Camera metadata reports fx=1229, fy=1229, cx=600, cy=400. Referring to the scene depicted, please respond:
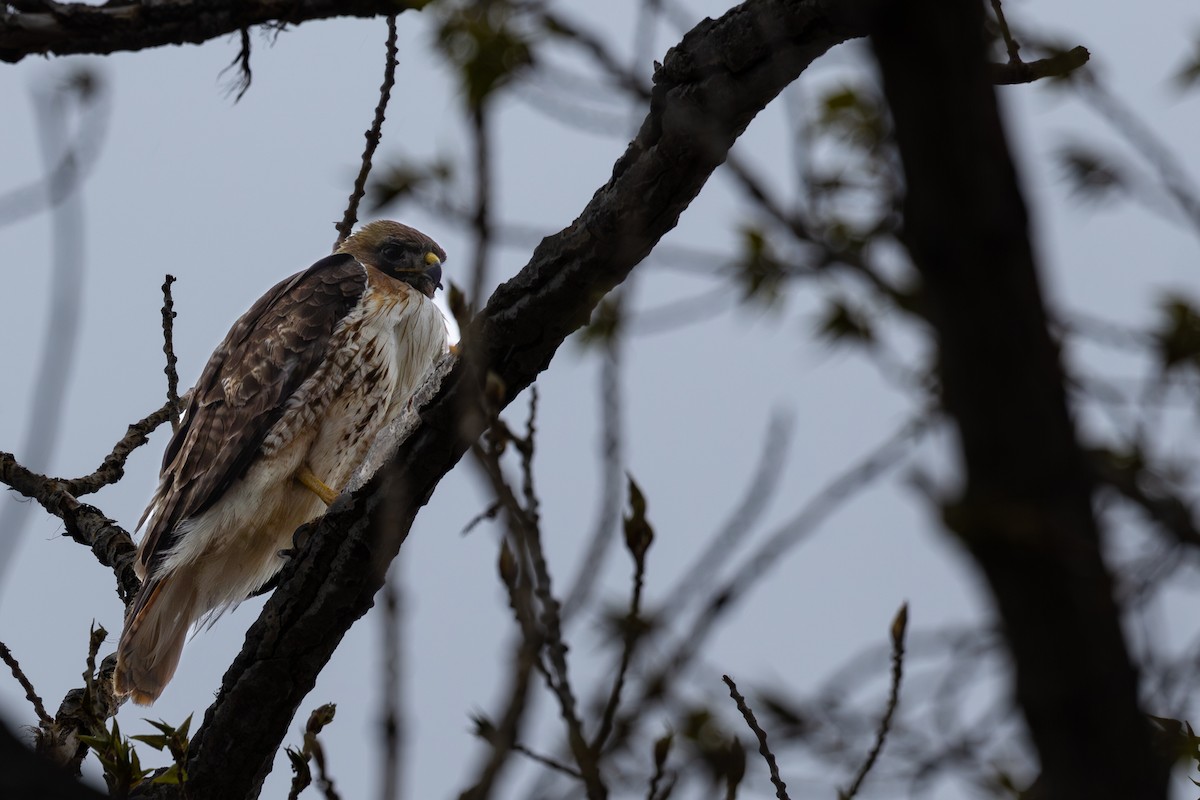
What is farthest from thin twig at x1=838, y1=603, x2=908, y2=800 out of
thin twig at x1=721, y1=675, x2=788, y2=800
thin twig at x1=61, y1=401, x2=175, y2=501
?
thin twig at x1=61, y1=401, x2=175, y2=501

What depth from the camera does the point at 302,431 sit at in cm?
525

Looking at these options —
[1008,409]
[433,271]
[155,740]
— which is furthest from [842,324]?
[433,271]

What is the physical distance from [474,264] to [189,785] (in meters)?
2.76

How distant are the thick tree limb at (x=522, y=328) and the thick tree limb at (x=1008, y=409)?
1556 mm

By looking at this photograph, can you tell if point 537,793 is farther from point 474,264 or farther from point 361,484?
point 361,484

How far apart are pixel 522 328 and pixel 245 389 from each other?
2467 millimetres

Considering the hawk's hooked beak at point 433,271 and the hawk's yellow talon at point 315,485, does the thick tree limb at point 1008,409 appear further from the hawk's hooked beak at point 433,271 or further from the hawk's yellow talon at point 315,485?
the hawk's hooked beak at point 433,271

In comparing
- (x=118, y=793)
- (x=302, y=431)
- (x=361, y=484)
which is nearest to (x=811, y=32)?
(x=361, y=484)

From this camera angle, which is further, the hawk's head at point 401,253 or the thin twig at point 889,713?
the hawk's head at point 401,253

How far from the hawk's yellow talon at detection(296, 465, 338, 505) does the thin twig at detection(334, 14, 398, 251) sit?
4.41 ft

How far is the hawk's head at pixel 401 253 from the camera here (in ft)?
20.5

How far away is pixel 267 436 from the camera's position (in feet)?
17.0

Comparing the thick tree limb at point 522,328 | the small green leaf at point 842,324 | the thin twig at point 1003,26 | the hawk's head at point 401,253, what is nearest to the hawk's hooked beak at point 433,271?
the hawk's head at point 401,253

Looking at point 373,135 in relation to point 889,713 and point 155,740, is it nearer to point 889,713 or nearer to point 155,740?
point 155,740
